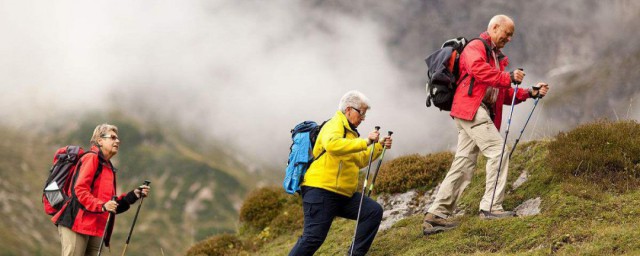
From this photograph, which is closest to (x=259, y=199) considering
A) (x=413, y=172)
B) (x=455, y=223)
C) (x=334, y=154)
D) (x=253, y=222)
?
(x=253, y=222)

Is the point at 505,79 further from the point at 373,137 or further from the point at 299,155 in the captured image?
the point at 299,155

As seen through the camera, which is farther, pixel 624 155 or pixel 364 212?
pixel 624 155

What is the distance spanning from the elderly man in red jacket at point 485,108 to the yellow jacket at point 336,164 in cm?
168

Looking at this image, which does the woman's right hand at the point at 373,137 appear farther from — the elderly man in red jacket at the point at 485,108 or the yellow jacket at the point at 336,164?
the elderly man in red jacket at the point at 485,108

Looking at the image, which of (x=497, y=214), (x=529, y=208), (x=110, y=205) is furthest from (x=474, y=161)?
(x=110, y=205)

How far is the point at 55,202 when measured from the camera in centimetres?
937

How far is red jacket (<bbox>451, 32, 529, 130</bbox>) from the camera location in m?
9.55

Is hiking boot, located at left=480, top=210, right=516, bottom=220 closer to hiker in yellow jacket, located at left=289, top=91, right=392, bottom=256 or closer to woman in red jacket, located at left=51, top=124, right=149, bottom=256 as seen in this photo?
hiker in yellow jacket, located at left=289, top=91, right=392, bottom=256

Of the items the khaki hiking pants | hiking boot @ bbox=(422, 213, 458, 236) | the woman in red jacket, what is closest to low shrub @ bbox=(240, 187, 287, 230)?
hiking boot @ bbox=(422, 213, 458, 236)

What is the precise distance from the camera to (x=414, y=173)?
14883 millimetres

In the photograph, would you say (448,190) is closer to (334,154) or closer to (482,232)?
(482,232)

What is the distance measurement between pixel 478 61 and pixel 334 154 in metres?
2.69

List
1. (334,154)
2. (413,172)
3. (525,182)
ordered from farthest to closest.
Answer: (413,172) → (525,182) → (334,154)

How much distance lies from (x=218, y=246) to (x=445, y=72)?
9781 millimetres
